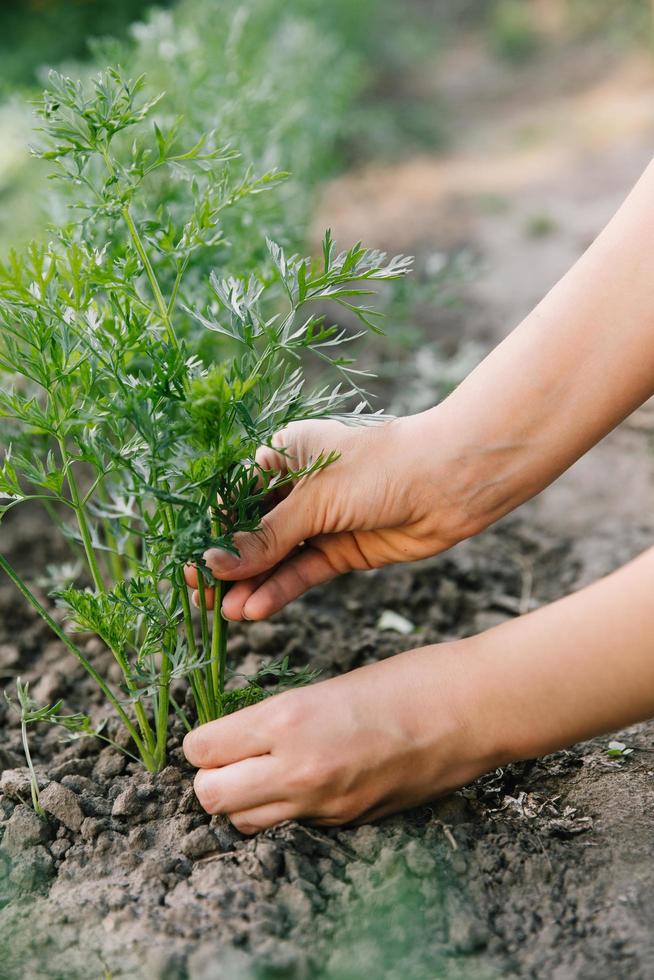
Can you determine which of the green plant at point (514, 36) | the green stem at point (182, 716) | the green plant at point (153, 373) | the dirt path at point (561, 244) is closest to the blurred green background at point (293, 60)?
the green plant at point (514, 36)

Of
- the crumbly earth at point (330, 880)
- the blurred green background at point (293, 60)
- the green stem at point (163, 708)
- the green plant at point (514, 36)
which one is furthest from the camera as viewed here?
the green plant at point (514, 36)

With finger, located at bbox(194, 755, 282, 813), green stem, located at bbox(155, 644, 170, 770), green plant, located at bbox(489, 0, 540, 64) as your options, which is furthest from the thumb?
green plant, located at bbox(489, 0, 540, 64)

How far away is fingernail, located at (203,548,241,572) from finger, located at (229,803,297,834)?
1.23 ft

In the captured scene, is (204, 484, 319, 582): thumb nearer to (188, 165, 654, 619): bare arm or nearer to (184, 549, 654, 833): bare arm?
(188, 165, 654, 619): bare arm

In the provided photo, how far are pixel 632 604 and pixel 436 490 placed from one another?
1.44 feet

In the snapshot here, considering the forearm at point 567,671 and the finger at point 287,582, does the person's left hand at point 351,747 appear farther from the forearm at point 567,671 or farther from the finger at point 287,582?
the finger at point 287,582

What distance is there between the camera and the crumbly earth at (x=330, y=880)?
1335 mm

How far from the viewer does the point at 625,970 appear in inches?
51.0

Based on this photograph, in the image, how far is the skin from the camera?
1.44 m

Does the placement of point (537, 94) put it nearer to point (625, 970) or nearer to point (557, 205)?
point (557, 205)

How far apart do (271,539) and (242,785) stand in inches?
15.5

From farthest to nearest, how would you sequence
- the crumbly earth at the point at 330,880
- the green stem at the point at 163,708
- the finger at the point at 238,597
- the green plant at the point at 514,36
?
1. the green plant at the point at 514,36
2. the finger at the point at 238,597
3. the green stem at the point at 163,708
4. the crumbly earth at the point at 330,880

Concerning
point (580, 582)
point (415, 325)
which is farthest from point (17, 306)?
point (415, 325)

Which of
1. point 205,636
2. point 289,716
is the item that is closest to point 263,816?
point 289,716
